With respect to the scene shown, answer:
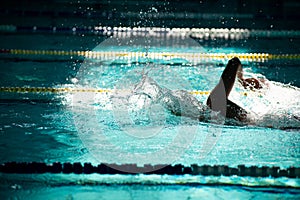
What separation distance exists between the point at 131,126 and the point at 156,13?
18.1 ft

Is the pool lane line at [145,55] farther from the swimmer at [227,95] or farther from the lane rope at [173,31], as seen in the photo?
the swimmer at [227,95]

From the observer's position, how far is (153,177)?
302 centimetres

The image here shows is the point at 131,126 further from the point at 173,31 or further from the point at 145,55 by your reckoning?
the point at 173,31

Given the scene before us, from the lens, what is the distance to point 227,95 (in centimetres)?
358

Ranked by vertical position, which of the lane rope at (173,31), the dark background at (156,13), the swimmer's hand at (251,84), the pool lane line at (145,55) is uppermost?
the dark background at (156,13)

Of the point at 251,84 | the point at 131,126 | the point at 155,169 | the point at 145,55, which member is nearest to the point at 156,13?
the point at 145,55

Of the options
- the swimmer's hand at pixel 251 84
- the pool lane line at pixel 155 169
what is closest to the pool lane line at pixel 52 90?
the swimmer's hand at pixel 251 84

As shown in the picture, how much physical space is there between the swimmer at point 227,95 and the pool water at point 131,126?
0.12 metres

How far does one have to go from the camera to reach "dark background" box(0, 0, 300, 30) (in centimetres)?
830

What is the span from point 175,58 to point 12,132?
10.1ft

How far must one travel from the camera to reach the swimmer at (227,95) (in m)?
3.50

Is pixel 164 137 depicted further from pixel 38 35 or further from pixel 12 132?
pixel 38 35

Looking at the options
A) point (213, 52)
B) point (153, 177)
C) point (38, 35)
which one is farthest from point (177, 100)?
point (38, 35)

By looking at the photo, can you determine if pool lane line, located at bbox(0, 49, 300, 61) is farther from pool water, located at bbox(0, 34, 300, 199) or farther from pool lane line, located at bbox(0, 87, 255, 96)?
pool lane line, located at bbox(0, 87, 255, 96)
